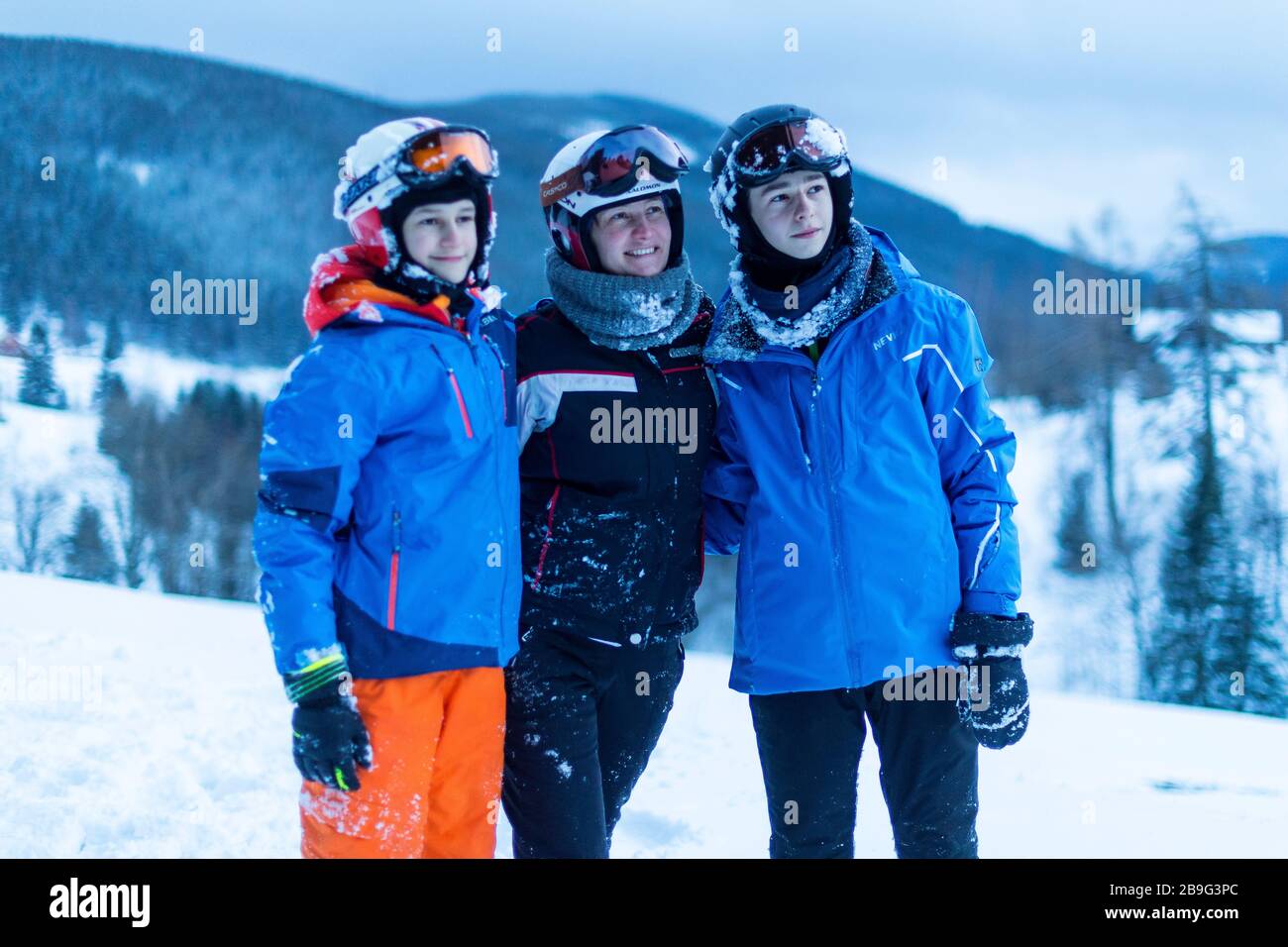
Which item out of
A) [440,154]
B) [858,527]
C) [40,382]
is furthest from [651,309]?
[40,382]

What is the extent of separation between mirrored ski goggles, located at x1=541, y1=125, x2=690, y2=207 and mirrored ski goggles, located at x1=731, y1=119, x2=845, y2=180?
0.19 m

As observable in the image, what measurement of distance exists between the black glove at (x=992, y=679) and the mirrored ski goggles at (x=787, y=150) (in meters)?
1.25

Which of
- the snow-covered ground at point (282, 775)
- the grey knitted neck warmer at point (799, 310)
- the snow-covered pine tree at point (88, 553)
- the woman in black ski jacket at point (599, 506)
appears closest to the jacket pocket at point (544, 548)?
the woman in black ski jacket at point (599, 506)

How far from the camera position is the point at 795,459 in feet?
9.02

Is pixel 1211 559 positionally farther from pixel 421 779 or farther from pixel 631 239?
pixel 421 779

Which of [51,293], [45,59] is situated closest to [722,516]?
[51,293]

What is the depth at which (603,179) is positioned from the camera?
2.89 metres

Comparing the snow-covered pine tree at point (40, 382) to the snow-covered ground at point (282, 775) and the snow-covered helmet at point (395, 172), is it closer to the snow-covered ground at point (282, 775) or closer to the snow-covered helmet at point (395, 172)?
the snow-covered ground at point (282, 775)

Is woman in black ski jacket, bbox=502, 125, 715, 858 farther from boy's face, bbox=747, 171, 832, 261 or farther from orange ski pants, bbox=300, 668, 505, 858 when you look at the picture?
boy's face, bbox=747, 171, 832, 261

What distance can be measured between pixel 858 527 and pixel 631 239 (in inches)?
38.1

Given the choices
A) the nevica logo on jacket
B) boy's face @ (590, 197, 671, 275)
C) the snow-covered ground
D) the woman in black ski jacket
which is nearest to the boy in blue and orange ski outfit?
the woman in black ski jacket

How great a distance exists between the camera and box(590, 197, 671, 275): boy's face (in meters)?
2.90

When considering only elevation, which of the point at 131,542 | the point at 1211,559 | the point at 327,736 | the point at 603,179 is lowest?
the point at 131,542
